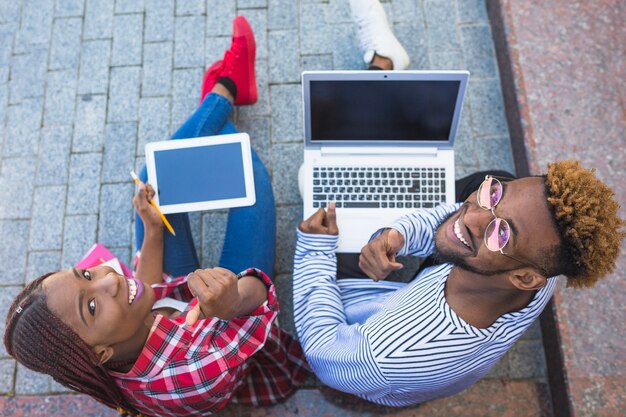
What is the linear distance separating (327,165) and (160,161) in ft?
2.75

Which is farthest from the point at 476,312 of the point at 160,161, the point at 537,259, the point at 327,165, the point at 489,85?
the point at 489,85

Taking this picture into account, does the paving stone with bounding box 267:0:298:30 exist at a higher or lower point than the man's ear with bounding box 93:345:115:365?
higher

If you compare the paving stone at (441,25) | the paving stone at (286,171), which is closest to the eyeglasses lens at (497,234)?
the paving stone at (286,171)

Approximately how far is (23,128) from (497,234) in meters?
3.06

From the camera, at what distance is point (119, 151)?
3.27 meters

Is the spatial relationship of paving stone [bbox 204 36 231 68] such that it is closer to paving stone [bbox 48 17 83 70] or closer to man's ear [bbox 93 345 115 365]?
paving stone [bbox 48 17 83 70]

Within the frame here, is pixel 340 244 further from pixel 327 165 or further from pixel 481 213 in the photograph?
pixel 481 213

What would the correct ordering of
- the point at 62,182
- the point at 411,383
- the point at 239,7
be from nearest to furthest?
1. the point at 411,383
2. the point at 62,182
3. the point at 239,7

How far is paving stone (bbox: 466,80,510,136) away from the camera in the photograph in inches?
127

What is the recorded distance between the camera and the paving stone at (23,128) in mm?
3334

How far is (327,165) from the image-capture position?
97.3 inches

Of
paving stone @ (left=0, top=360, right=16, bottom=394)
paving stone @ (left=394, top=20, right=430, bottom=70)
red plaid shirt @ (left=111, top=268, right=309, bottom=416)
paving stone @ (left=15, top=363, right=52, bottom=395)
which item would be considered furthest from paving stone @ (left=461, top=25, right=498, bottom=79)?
paving stone @ (left=0, top=360, right=16, bottom=394)

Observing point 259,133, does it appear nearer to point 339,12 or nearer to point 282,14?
point 282,14

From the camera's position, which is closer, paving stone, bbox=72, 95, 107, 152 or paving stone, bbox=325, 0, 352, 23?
paving stone, bbox=72, 95, 107, 152
